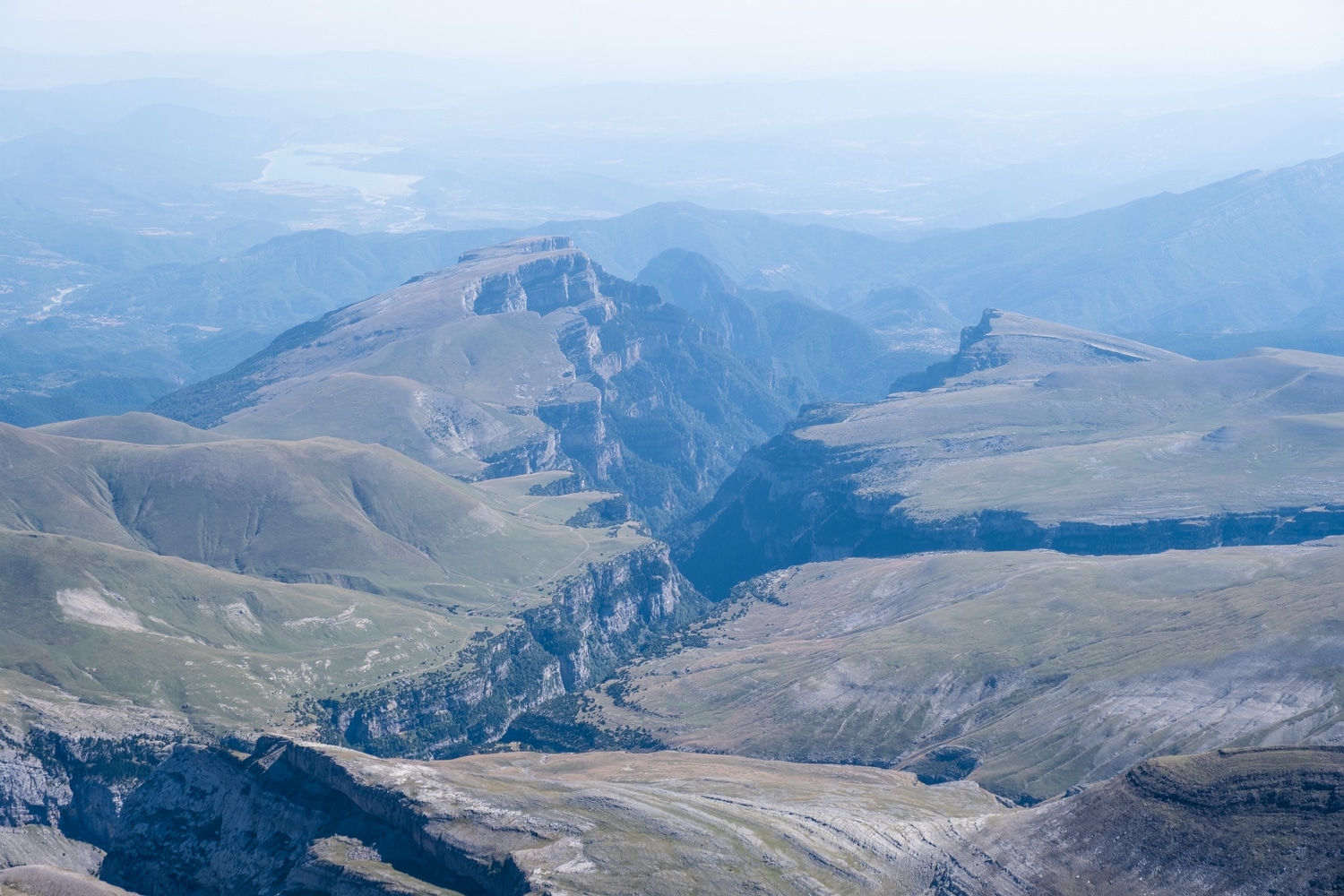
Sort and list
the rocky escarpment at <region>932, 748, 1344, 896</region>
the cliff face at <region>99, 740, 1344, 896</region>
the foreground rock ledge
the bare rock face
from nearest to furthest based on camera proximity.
Answer: the rocky escarpment at <region>932, 748, 1344, 896</region> → the cliff face at <region>99, 740, 1344, 896</region> → the foreground rock ledge → the bare rock face

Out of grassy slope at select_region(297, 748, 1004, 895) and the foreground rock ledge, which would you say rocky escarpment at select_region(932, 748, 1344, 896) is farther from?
grassy slope at select_region(297, 748, 1004, 895)

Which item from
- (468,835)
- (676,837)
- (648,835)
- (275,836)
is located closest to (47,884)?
(275,836)

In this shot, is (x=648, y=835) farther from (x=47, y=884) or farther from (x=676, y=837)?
(x=47, y=884)

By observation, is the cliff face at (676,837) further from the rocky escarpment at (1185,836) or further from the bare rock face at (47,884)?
the bare rock face at (47,884)

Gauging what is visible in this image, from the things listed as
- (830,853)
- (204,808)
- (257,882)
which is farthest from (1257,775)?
(204,808)

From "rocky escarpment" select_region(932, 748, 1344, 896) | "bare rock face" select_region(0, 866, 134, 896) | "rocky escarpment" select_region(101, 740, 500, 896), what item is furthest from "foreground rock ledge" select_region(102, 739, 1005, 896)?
"bare rock face" select_region(0, 866, 134, 896)

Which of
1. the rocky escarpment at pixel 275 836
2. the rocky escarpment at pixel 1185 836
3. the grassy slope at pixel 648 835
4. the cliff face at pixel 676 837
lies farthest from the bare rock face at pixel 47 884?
the rocky escarpment at pixel 1185 836

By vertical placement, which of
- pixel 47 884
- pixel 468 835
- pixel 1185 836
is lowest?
pixel 47 884

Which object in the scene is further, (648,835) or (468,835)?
(648,835)

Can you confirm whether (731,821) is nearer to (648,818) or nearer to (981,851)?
(648,818)
